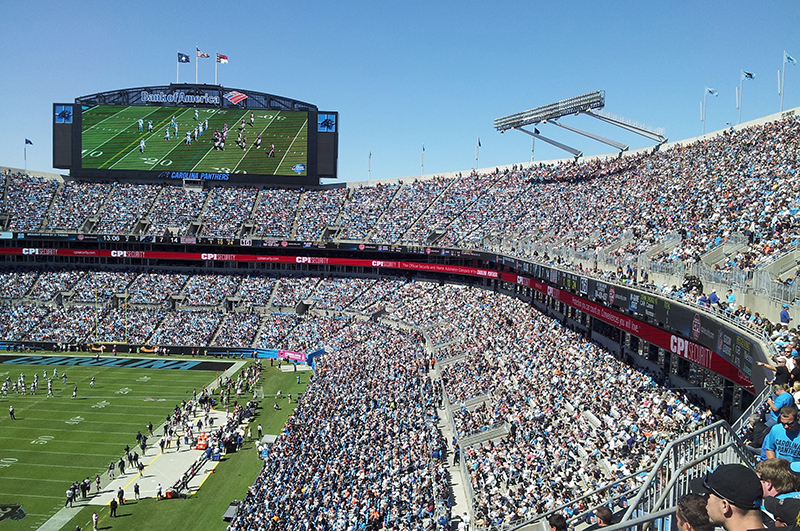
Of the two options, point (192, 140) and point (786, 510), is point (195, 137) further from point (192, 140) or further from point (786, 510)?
point (786, 510)

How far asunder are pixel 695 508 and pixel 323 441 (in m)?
20.4

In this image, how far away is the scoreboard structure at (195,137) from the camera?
5875 centimetres

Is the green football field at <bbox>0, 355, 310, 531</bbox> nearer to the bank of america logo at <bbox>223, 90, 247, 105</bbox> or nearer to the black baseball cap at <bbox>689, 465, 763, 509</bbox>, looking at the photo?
the black baseball cap at <bbox>689, 465, 763, 509</bbox>

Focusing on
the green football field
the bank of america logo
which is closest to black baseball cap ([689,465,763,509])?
the green football field

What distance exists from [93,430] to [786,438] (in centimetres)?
3080

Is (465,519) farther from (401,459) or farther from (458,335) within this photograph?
(458,335)

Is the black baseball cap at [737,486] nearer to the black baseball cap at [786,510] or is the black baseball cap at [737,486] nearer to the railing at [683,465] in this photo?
the black baseball cap at [786,510]

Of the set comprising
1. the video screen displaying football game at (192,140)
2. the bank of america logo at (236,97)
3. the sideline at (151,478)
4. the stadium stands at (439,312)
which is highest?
the bank of america logo at (236,97)

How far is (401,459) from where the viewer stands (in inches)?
776

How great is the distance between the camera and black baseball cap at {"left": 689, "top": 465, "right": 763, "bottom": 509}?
3385mm

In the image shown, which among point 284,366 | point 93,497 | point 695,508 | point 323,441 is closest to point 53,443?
point 93,497

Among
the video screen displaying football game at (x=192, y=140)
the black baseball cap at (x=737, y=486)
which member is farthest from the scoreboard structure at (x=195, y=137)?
the black baseball cap at (x=737, y=486)

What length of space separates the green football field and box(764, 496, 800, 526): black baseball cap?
53.9ft

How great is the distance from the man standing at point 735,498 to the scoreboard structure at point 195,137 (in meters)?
57.3
